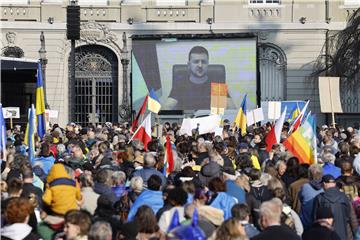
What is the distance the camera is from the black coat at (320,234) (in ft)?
30.7

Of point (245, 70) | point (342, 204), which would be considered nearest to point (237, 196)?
point (342, 204)

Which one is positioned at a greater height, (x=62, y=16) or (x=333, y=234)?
(x=62, y=16)

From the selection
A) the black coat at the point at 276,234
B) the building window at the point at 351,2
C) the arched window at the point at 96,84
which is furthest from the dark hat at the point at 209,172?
the building window at the point at 351,2

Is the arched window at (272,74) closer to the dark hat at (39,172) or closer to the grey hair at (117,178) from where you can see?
the dark hat at (39,172)

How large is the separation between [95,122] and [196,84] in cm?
463

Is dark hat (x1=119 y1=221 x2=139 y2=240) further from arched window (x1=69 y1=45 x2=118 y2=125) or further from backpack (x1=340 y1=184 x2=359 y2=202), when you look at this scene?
arched window (x1=69 y1=45 x2=118 y2=125)

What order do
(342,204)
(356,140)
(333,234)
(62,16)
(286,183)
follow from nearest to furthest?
(333,234), (342,204), (286,183), (356,140), (62,16)

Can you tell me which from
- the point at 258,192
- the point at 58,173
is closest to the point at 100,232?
the point at 58,173

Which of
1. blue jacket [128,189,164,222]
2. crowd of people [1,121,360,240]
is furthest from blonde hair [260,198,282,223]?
blue jacket [128,189,164,222]

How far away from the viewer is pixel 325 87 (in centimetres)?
2373

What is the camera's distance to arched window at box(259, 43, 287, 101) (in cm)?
4184

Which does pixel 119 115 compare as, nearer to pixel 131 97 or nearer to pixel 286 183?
pixel 131 97

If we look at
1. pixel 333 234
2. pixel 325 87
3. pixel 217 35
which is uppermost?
pixel 217 35

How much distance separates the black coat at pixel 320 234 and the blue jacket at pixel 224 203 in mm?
1116
